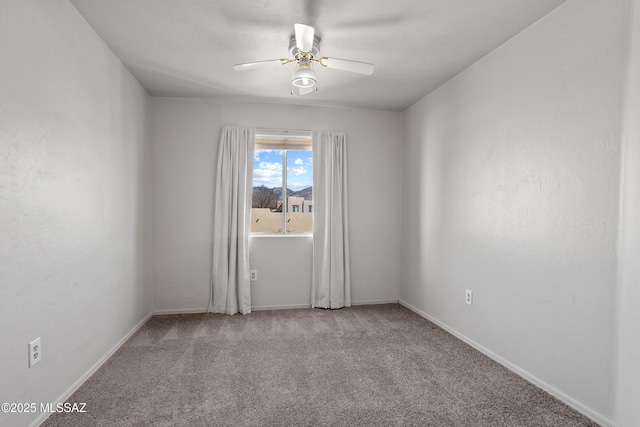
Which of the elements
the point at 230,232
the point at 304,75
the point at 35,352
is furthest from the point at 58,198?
the point at 230,232

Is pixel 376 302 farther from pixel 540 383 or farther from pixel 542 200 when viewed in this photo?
pixel 542 200

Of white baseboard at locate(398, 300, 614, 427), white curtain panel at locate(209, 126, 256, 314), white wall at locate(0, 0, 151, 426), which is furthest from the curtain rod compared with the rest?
white baseboard at locate(398, 300, 614, 427)

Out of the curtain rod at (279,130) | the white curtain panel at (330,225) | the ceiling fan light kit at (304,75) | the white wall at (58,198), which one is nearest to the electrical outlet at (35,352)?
the white wall at (58,198)

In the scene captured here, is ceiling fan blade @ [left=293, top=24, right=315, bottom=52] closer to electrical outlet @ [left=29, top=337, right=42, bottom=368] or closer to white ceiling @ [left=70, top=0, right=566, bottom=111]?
white ceiling @ [left=70, top=0, right=566, bottom=111]

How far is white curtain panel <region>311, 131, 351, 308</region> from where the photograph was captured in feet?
13.2

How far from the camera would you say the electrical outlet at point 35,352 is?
1726mm

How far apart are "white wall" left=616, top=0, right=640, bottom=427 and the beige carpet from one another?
308 millimetres

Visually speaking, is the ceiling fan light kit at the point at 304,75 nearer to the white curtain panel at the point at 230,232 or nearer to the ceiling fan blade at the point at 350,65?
the ceiling fan blade at the point at 350,65

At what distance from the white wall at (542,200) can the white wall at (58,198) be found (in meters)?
2.92

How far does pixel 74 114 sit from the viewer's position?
2.12m

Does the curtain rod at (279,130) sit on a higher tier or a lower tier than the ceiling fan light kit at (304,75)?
lower

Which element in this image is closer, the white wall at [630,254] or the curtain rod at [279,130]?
the white wall at [630,254]

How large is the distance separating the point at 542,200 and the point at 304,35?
1.84 m

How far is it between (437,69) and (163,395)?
3254 millimetres
